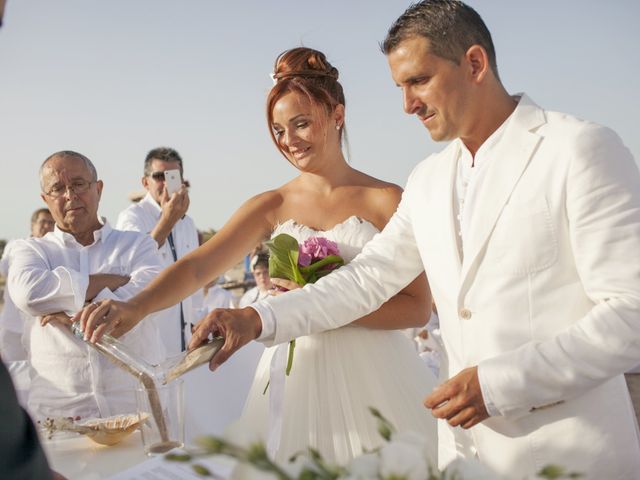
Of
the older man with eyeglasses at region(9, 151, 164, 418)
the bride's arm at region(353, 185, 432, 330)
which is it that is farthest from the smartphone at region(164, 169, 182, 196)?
the bride's arm at region(353, 185, 432, 330)

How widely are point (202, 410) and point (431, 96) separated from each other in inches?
138

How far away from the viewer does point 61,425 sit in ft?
9.00

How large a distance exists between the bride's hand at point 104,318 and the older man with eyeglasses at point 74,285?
4.44 feet

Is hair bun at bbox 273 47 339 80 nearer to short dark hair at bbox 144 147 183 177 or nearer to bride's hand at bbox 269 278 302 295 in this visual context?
bride's hand at bbox 269 278 302 295

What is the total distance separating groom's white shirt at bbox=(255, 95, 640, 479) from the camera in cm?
176

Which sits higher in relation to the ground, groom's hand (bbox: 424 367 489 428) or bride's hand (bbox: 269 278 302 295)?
bride's hand (bbox: 269 278 302 295)

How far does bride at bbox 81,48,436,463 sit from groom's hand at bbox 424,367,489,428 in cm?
108

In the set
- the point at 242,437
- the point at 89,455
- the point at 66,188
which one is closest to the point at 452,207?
the point at 242,437

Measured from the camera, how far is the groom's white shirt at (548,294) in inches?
69.1

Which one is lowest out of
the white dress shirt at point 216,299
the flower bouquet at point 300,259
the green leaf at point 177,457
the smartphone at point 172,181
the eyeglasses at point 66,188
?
the white dress shirt at point 216,299

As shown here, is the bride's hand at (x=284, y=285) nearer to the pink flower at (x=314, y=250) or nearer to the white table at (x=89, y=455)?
the pink flower at (x=314, y=250)

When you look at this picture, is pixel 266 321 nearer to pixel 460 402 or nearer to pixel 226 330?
pixel 226 330

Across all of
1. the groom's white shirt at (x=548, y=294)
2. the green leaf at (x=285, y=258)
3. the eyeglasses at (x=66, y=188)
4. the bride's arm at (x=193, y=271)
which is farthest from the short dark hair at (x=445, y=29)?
the eyeglasses at (x=66, y=188)

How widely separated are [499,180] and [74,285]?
8.95 feet
